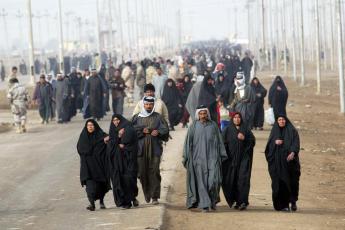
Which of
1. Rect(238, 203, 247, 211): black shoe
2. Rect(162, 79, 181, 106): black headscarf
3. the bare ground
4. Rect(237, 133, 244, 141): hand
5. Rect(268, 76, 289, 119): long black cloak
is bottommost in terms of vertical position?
the bare ground

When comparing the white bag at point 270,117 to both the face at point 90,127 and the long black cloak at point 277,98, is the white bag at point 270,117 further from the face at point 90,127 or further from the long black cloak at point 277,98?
the face at point 90,127

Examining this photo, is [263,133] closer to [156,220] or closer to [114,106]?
[114,106]

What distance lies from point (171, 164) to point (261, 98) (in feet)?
21.7

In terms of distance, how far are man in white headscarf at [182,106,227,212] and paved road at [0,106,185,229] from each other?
474 millimetres

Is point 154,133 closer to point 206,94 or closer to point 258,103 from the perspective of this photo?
point 206,94

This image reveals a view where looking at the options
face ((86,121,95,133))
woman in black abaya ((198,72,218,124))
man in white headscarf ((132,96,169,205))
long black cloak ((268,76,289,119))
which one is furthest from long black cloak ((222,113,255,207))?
long black cloak ((268,76,289,119))

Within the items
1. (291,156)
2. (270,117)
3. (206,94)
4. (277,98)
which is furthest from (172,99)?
(291,156)

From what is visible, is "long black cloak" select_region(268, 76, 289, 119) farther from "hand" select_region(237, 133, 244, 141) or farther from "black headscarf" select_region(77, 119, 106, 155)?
"black headscarf" select_region(77, 119, 106, 155)

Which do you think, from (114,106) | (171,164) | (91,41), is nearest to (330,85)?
(114,106)

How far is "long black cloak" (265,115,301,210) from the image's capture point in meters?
13.6

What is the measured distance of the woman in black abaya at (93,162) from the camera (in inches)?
527

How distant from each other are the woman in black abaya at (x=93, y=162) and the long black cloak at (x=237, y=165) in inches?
54.2

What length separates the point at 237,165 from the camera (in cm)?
1350

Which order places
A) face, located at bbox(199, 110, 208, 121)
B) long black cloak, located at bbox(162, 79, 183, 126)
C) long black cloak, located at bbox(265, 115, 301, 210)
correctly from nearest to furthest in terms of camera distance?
face, located at bbox(199, 110, 208, 121) → long black cloak, located at bbox(265, 115, 301, 210) → long black cloak, located at bbox(162, 79, 183, 126)
